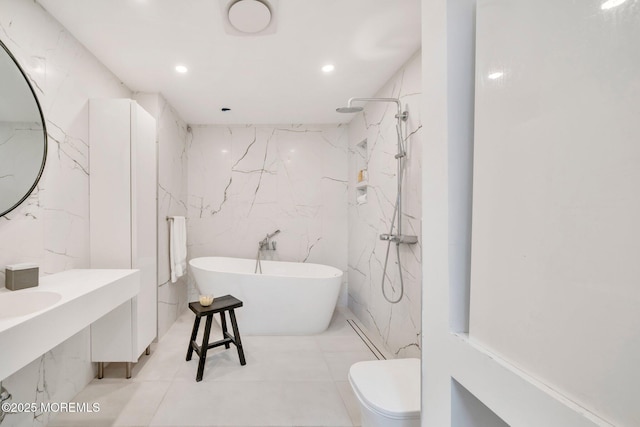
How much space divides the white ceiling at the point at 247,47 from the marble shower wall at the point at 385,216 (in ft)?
0.97

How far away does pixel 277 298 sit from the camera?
2.77m

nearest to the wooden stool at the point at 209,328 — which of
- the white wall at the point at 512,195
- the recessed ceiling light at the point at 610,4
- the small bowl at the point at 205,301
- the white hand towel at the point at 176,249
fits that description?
the small bowl at the point at 205,301

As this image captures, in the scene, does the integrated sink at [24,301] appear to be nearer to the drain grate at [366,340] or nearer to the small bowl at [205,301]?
the small bowl at [205,301]

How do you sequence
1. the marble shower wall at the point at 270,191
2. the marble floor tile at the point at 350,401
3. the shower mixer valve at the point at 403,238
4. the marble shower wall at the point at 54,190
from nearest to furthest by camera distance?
the marble shower wall at the point at 54,190
the marble floor tile at the point at 350,401
the shower mixer valve at the point at 403,238
the marble shower wall at the point at 270,191

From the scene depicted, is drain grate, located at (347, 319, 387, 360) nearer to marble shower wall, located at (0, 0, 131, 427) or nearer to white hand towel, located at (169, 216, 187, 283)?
white hand towel, located at (169, 216, 187, 283)

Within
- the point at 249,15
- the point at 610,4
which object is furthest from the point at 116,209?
the point at 610,4

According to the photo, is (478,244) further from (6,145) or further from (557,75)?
(6,145)

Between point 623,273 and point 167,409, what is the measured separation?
2245 millimetres

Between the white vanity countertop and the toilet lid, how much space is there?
4.22 ft

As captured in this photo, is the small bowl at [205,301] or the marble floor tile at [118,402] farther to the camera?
the small bowl at [205,301]

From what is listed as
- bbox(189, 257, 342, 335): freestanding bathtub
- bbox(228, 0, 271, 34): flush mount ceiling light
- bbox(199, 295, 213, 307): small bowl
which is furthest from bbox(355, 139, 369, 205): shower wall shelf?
bbox(199, 295, 213, 307): small bowl

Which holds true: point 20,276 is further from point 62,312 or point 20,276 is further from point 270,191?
point 270,191

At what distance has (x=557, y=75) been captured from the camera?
43 cm

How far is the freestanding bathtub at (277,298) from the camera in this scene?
2750 millimetres
